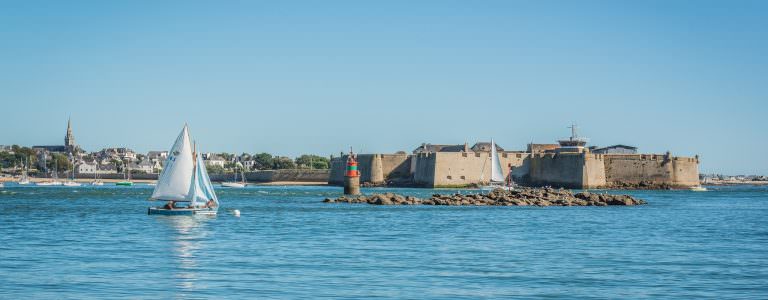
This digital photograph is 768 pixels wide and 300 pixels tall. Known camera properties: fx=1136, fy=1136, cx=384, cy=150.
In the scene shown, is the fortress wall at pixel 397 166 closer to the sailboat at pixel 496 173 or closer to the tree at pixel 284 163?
the sailboat at pixel 496 173

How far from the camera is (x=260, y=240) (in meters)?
27.4

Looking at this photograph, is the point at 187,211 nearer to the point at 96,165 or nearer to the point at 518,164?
the point at 518,164

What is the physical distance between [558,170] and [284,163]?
273 ft

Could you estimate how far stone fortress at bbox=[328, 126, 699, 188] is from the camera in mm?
87500

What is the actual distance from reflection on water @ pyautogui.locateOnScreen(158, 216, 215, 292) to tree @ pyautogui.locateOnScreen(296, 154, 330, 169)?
11813 cm

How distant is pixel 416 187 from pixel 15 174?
8911 cm

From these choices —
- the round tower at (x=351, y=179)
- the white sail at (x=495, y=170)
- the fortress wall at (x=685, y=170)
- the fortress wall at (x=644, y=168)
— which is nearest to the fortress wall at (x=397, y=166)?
the white sail at (x=495, y=170)

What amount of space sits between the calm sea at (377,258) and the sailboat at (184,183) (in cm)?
86

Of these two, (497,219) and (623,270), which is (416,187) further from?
(623,270)

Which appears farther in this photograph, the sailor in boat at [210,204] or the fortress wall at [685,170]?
the fortress wall at [685,170]

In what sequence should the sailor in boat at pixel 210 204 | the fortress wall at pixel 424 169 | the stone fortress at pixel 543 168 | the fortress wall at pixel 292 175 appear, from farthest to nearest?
the fortress wall at pixel 292 175
the fortress wall at pixel 424 169
the stone fortress at pixel 543 168
the sailor in boat at pixel 210 204


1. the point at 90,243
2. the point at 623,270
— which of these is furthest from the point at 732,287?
the point at 90,243

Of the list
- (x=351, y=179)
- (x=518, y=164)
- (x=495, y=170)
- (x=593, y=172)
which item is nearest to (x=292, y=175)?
(x=518, y=164)

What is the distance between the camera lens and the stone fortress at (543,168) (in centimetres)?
8750
